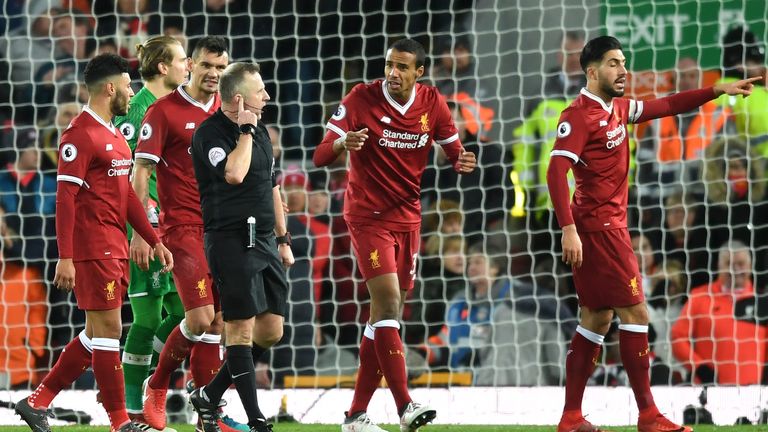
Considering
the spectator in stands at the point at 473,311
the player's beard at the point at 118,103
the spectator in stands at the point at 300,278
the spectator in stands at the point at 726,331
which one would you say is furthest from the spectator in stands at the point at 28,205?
the spectator in stands at the point at 726,331

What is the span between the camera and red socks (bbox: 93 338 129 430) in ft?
16.7

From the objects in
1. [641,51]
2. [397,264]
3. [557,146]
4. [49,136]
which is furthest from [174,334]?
[641,51]

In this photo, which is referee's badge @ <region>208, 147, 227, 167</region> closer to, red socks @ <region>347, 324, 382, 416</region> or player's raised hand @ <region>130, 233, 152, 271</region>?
player's raised hand @ <region>130, 233, 152, 271</region>

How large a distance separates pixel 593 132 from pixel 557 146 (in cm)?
17

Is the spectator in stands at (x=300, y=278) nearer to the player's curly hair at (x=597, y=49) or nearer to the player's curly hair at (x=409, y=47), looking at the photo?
the player's curly hair at (x=409, y=47)

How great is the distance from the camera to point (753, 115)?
8.16 m

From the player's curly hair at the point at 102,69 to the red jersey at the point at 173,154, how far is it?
13.9 inches

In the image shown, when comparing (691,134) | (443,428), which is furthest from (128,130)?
(691,134)

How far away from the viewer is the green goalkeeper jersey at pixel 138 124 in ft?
19.2

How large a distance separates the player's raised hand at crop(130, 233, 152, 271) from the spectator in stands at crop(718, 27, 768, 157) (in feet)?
14.1

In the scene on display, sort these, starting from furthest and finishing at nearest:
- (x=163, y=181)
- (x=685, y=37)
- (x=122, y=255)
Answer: (x=685, y=37), (x=163, y=181), (x=122, y=255)

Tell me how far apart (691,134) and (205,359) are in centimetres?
405

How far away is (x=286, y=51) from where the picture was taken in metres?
8.77

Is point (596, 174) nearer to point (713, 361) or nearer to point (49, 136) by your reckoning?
point (713, 361)
